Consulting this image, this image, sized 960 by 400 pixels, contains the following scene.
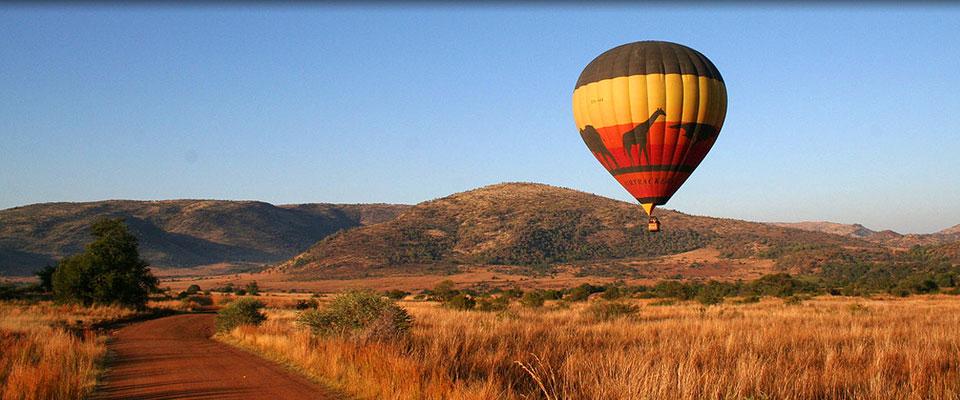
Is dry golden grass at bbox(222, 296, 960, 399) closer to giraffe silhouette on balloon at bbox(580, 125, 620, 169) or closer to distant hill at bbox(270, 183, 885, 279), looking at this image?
giraffe silhouette on balloon at bbox(580, 125, 620, 169)

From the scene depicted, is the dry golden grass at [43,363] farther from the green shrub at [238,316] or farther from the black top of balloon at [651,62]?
the black top of balloon at [651,62]

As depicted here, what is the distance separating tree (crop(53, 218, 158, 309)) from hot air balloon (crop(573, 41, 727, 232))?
29851 mm

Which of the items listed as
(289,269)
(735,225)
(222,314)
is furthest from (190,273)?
(222,314)

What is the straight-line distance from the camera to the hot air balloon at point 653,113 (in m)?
A: 21.9

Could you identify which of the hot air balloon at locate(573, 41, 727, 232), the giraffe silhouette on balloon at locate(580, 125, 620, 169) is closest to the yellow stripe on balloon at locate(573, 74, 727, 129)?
the hot air balloon at locate(573, 41, 727, 232)

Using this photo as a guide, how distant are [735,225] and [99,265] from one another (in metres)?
106

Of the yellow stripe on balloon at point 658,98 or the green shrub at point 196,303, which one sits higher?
the yellow stripe on balloon at point 658,98

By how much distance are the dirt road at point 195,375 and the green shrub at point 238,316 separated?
3.20 m

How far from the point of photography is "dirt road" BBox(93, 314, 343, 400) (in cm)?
1121

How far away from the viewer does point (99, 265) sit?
3941 cm

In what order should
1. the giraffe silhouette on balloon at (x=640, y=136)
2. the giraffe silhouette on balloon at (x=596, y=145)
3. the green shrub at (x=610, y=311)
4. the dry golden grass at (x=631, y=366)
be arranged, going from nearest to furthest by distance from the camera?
the dry golden grass at (x=631, y=366)
the giraffe silhouette on balloon at (x=640, y=136)
the giraffe silhouette on balloon at (x=596, y=145)
the green shrub at (x=610, y=311)

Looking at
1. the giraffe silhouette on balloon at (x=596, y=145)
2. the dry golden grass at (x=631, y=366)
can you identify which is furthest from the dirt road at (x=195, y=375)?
the giraffe silhouette on balloon at (x=596, y=145)

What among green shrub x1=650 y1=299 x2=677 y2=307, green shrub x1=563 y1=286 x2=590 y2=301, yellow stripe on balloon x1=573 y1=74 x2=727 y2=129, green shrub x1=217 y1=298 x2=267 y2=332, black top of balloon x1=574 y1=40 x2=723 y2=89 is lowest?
green shrub x1=650 y1=299 x2=677 y2=307

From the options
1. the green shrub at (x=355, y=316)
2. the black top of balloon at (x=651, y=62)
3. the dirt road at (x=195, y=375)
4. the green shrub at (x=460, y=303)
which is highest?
the black top of balloon at (x=651, y=62)
